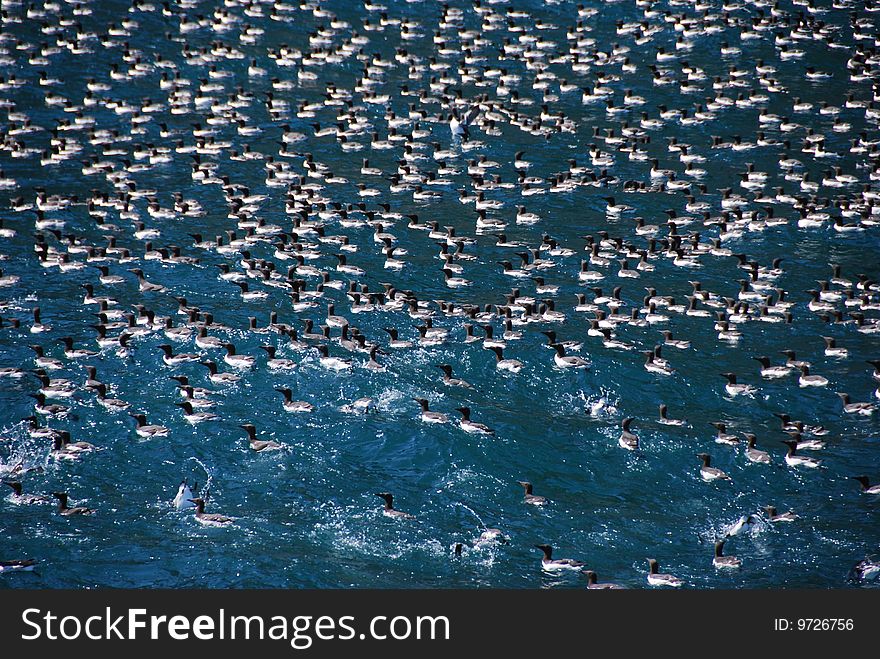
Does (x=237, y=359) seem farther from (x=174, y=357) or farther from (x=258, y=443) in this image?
(x=258, y=443)

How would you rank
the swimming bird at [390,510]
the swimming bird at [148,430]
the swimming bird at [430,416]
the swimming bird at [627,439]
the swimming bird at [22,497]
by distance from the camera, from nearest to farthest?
1. the swimming bird at [390,510]
2. the swimming bird at [22,497]
3. the swimming bird at [627,439]
4. the swimming bird at [148,430]
5. the swimming bird at [430,416]

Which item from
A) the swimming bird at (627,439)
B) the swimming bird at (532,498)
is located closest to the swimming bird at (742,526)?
the swimming bird at (627,439)

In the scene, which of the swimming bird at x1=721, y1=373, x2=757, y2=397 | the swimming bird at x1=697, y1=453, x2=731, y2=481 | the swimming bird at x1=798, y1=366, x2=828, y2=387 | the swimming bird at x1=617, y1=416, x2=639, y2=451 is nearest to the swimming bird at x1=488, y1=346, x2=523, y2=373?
the swimming bird at x1=617, y1=416, x2=639, y2=451

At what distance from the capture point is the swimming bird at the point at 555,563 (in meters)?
29.1

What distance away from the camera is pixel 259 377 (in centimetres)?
3778

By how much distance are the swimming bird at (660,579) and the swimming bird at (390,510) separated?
6111mm

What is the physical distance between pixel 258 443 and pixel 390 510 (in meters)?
4.85

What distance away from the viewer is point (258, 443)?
111 ft

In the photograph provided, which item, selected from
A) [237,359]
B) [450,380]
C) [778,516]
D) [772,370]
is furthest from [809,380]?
[237,359]

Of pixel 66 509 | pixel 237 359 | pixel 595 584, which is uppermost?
pixel 595 584

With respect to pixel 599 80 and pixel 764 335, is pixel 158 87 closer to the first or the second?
pixel 599 80

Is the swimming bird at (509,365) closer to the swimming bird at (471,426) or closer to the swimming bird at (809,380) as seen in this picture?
the swimming bird at (471,426)

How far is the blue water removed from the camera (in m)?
29.8

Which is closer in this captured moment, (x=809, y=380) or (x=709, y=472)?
(x=709, y=472)
